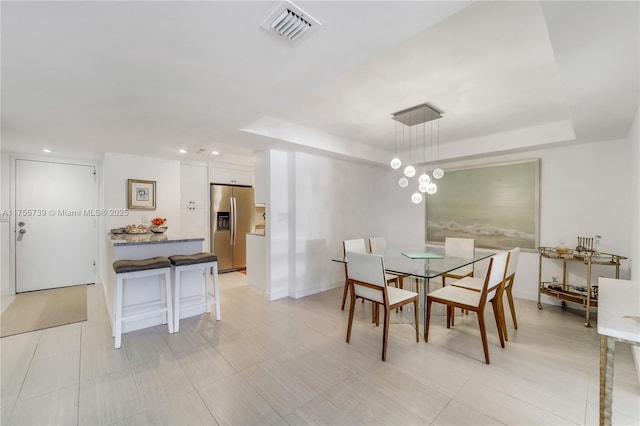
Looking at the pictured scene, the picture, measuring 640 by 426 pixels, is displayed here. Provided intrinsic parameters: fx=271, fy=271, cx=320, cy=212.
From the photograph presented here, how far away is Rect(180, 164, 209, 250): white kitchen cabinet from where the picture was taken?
16.8 feet

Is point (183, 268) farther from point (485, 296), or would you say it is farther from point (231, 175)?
point (231, 175)

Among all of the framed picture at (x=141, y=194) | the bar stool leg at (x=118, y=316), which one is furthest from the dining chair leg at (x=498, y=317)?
the framed picture at (x=141, y=194)

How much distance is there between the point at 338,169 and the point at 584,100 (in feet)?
10.1

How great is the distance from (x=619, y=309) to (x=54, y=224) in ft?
21.5

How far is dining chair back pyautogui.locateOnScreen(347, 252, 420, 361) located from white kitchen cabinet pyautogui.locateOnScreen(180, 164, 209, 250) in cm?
356

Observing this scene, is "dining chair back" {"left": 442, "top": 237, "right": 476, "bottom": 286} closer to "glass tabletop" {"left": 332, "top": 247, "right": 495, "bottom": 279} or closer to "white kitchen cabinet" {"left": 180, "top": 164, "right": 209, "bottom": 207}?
"glass tabletop" {"left": 332, "top": 247, "right": 495, "bottom": 279}

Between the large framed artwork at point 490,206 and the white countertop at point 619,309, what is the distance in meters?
2.48

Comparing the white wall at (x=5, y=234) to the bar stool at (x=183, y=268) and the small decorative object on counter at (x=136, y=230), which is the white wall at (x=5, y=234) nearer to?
the small decorative object on counter at (x=136, y=230)

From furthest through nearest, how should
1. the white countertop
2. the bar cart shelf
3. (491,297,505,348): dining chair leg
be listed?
the bar cart shelf
(491,297,505,348): dining chair leg
the white countertop

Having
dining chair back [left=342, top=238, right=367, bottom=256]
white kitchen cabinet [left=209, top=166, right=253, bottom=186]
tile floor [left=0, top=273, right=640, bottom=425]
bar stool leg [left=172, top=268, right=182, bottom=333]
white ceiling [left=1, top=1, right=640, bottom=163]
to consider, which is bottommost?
tile floor [left=0, top=273, right=640, bottom=425]

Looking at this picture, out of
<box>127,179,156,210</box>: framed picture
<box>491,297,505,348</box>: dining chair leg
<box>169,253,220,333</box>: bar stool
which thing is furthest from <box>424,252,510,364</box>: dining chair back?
<box>127,179,156,210</box>: framed picture

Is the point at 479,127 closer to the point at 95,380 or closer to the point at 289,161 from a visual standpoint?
the point at 289,161

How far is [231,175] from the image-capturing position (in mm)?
5750

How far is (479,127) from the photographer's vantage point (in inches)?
143
